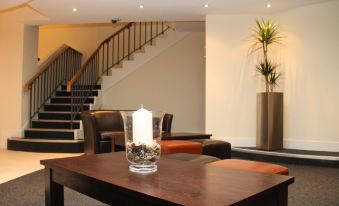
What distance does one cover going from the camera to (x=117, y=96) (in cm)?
798

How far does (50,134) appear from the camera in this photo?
632 cm

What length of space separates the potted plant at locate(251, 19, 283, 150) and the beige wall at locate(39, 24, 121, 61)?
4848mm

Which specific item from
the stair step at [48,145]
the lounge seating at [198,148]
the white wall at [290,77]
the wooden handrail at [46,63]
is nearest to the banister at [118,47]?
the wooden handrail at [46,63]

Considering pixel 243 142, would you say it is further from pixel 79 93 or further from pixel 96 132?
pixel 79 93

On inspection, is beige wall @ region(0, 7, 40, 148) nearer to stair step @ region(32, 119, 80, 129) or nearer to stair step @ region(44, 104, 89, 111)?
stair step @ region(32, 119, 80, 129)

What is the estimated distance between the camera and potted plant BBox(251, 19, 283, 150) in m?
5.15

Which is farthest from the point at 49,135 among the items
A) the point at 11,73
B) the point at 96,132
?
the point at 96,132

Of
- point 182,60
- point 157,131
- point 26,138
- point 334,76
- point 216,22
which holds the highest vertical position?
point 216,22

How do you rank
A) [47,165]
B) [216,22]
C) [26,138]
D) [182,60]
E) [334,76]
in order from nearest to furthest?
[47,165]
[334,76]
[216,22]
[26,138]
[182,60]

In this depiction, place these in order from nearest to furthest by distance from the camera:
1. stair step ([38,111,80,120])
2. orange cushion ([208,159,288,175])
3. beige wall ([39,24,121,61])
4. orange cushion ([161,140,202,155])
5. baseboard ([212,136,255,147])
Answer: orange cushion ([208,159,288,175])
orange cushion ([161,140,202,155])
baseboard ([212,136,255,147])
stair step ([38,111,80,120])
beige wall ([39,24,121,61])

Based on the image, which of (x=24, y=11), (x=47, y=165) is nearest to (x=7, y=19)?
(x=24, y=11)

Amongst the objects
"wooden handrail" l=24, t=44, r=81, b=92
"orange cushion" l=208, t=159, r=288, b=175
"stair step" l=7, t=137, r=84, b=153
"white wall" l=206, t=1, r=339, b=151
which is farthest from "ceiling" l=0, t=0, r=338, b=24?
"orange cushion" l=208, t=159, r=288, b=175

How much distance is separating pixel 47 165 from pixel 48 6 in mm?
4213

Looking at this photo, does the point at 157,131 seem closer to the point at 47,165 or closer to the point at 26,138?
the point at 47,165
